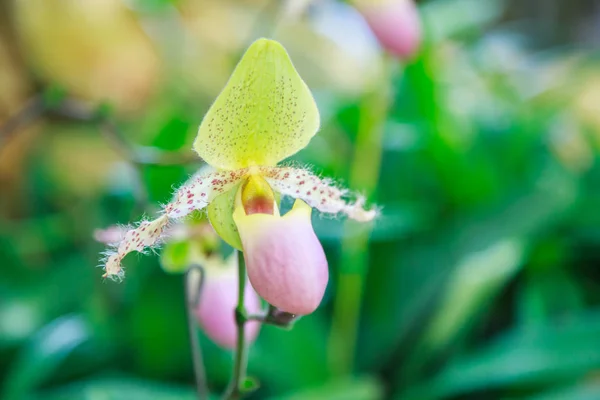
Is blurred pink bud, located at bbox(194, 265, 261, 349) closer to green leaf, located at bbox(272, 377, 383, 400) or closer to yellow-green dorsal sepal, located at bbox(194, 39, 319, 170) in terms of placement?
yellow-green dorsal sepal, located at bbox(194, 39, 319, 170)

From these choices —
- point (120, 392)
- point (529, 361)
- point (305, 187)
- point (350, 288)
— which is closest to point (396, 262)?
point (350, 288)

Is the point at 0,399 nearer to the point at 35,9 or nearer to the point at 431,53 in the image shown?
the point at 431,53

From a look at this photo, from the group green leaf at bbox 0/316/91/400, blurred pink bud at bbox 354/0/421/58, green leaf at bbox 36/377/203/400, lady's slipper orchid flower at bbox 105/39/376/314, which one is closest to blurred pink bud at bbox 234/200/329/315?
lady's slipper orchid flower at bbox 105/39/376/314

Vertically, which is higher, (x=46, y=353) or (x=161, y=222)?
(x=46, y=353)

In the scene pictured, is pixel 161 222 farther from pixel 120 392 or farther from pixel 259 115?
pixel 120 392

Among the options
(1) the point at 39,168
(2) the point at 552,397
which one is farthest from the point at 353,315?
(1) the point at 39,168

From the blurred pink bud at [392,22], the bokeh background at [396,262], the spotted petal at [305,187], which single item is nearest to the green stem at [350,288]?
the bokeh background at [396,262]
